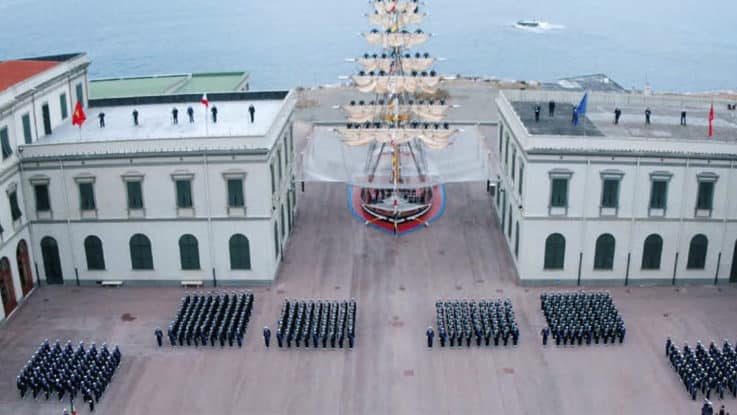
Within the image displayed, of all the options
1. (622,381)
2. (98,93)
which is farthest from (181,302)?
(98,93)

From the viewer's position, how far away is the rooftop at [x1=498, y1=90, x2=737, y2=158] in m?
42.7

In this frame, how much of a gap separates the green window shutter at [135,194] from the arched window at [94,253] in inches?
129

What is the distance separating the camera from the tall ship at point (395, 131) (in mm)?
54156

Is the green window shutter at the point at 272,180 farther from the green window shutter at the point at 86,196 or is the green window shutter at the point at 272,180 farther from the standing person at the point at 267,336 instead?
the green window shutter at the point at 86,196

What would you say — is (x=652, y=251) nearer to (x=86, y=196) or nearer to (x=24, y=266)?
(x=86, y=196)

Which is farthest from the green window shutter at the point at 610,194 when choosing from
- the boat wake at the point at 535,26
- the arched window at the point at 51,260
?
the boat wake at the point at 535,26

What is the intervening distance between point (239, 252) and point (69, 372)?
12727 mm

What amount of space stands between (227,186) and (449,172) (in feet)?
56.5

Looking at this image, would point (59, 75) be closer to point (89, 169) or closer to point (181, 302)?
point (89, 169)

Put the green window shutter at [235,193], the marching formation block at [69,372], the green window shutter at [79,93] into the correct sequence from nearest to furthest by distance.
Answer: the marching formation block at [69,372] → the green window shutter at [235,193] → the green window shutter at [79,93]

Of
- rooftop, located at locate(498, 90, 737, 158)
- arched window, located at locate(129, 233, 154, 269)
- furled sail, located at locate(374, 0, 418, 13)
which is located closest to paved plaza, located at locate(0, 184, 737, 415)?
arched window, located at locate(129, 233, 154, 269)

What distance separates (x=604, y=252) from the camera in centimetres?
4500

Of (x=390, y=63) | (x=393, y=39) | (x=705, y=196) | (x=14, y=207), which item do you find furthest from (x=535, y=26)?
(x=14, y=207)

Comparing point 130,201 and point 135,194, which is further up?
point 135,194
